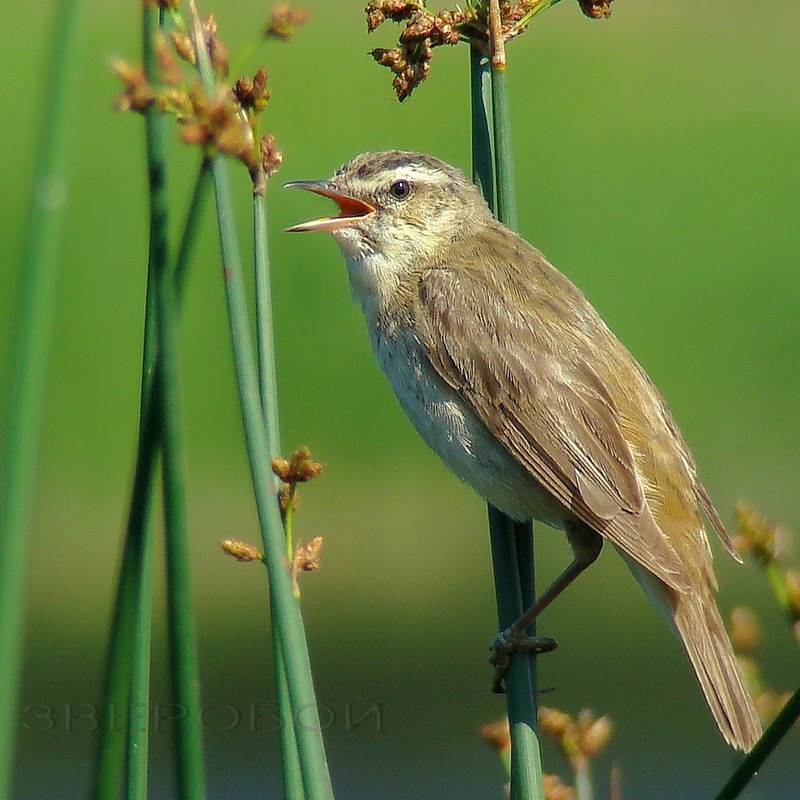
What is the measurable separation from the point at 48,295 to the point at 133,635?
0.41m

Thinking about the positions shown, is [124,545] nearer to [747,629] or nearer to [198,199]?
[198,199]

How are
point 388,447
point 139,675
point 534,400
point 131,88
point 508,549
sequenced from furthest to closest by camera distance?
point 388,447, point 534,400, point 508,549, point 139,675, point 131,88

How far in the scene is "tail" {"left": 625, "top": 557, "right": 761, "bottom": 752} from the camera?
209 centimetres

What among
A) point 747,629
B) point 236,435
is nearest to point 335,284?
point 236,435

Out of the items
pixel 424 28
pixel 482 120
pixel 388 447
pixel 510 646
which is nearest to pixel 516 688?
pixel 510 646

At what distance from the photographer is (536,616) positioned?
2.22 m

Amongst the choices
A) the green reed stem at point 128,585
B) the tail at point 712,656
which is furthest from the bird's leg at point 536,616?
the green reed stem at point 128,585

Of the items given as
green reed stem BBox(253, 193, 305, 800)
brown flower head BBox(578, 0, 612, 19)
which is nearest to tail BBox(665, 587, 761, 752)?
green reed stem BBox(253, 193, 305, 800)

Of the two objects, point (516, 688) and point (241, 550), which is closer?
point (241, 550)

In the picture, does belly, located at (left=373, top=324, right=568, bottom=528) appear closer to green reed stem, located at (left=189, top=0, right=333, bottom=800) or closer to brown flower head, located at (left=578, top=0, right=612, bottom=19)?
brown flower head, located at (left=578, top=0, right=612, bottom=19)

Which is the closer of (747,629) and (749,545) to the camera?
(749,545)

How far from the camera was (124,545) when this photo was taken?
4.50ft

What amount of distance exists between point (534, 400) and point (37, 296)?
1.36 meters

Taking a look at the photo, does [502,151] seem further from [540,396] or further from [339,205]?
[339,205]
